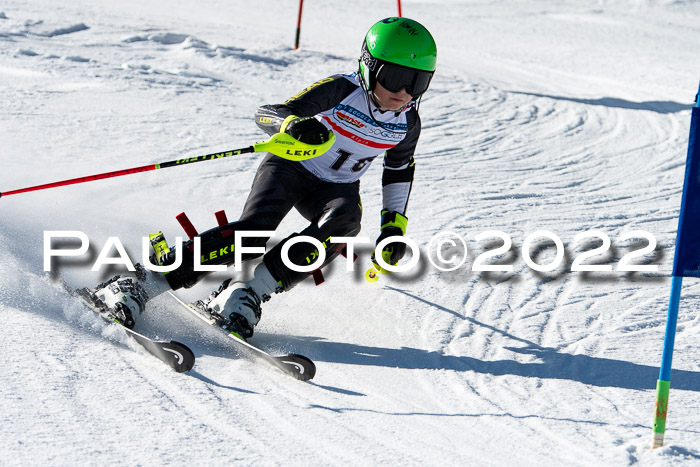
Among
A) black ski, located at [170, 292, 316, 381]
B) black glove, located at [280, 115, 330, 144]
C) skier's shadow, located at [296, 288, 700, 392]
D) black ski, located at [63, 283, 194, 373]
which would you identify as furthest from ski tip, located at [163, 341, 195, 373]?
black glove, located at [280, 115, 330, 144]

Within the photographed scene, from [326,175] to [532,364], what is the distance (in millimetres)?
1484

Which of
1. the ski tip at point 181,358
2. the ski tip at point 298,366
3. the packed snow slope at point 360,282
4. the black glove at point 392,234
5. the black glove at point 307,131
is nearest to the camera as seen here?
the packed snow slope at point 360,282

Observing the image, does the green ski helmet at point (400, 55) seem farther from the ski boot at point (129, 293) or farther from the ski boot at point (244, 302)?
the ski boot at point (129, 293)

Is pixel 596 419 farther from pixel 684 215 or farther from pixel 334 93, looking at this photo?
pixel 334 93

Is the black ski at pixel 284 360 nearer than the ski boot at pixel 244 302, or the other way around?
the black ski at pixel 284 360

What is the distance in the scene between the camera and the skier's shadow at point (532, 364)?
3.74 m

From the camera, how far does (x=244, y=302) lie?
3781 mm

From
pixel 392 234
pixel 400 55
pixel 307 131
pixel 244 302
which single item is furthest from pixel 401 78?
pixel 244 302

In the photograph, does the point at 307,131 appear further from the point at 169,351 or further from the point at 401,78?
the point at 169,351

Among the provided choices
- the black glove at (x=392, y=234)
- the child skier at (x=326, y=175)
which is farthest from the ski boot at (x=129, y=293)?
the black glove at (x=392, y=234)

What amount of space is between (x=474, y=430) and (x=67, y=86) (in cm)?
719

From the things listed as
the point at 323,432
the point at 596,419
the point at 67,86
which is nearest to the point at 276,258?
the point at 323,432

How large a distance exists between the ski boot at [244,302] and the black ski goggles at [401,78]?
1119mm

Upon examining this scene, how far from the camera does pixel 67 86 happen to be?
8.76m
